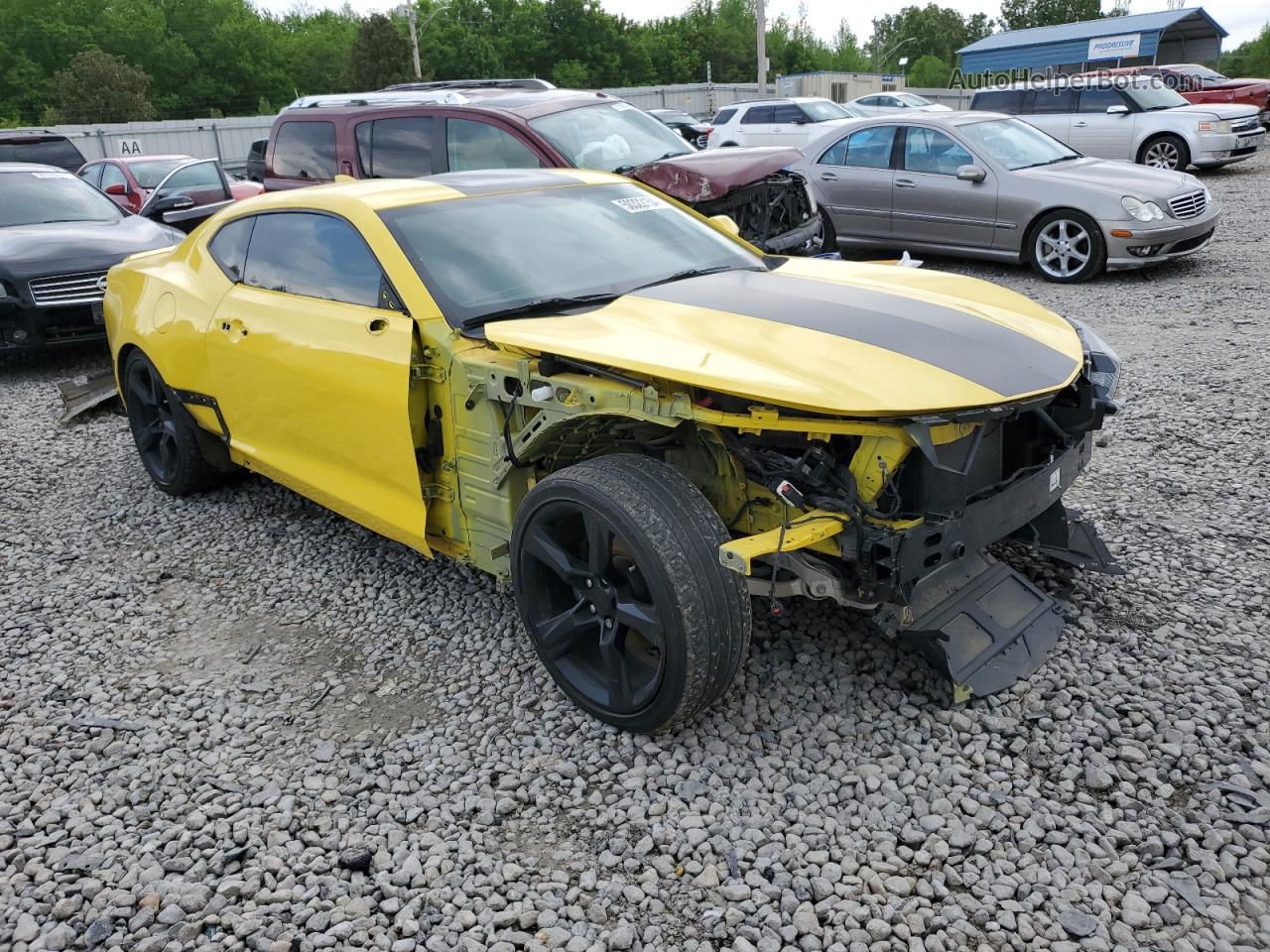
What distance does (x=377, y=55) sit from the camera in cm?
4731

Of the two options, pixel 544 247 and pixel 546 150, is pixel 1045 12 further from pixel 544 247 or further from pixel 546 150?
pixel 544 247

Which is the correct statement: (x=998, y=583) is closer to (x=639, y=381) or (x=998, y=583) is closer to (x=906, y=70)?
(x=639, y=381)

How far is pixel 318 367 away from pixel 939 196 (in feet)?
24.3

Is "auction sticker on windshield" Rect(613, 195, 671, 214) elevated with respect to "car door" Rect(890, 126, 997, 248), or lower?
elevated

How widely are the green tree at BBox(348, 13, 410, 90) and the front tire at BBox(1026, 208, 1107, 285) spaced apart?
43846 millimetres

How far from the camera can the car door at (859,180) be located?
9.83m

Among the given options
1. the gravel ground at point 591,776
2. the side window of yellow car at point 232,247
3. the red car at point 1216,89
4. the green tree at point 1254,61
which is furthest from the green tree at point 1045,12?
the gravel ground at point 591,776

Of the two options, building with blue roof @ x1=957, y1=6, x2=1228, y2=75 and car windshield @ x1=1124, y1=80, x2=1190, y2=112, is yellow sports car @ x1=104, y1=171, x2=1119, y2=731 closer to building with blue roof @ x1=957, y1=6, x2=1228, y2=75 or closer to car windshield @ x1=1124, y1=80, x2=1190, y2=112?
car windshield @ x1=1124, y1=80, x2=1190, y2=112

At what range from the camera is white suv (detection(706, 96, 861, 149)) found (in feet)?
58.5

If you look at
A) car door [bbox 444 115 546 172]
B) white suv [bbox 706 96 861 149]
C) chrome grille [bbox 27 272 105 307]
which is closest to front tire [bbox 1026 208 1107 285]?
car door [bbox 444 115 546 172]

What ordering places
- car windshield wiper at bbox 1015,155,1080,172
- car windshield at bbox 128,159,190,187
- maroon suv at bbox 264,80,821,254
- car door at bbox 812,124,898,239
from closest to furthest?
maroon suv at bbox 264,80,821,254 < car windshield wiper at bbox 1015,155,1080,172 < car door at bbox 812,124,898,239 < car windshield at bbox 128,159,190,187

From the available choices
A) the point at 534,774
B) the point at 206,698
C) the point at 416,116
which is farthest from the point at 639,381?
the point at 416,116

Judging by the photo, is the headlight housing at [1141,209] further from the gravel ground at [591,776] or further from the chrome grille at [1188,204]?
the gravel ground at [591,776]

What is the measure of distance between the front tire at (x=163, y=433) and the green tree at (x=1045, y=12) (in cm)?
7862
